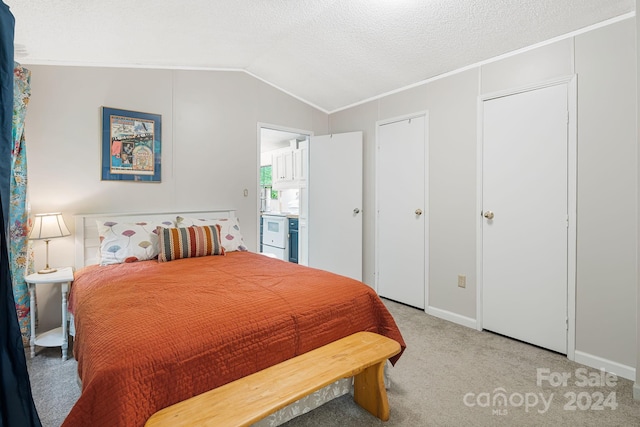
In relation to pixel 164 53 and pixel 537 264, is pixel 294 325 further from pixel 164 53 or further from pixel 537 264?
pixel 164 53

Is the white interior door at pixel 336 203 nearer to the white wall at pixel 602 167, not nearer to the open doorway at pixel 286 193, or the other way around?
the open doorway at pixel 286 193

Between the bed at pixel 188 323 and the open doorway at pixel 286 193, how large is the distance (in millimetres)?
2237

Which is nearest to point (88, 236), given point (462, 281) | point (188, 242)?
point (188, 242)

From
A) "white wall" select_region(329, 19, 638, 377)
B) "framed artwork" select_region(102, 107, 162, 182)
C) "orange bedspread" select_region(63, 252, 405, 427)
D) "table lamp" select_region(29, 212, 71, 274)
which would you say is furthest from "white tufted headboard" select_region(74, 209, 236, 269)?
"white wall" select_region(329, 19, 638, 377)

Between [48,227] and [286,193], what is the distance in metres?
3.89

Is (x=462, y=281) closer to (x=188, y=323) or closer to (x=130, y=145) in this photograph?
(x=188, y=323)

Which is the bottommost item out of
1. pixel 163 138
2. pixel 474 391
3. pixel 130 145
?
pixel 474 391

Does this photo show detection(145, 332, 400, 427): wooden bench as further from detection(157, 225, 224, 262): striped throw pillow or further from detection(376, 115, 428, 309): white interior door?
detection(376, 115, 428, 309): white interior door

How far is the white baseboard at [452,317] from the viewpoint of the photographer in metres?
2.94

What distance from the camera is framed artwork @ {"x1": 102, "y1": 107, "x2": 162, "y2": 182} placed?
2.89m

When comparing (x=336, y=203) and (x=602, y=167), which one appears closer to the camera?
(x=602, y=167)

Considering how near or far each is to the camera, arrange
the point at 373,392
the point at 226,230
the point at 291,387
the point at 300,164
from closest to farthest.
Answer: the point at 291,387 → the point at 373,392 → the point at 226,230 → the point at 300,164

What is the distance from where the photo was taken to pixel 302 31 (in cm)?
273

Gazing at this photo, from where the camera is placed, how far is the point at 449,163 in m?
3.10
